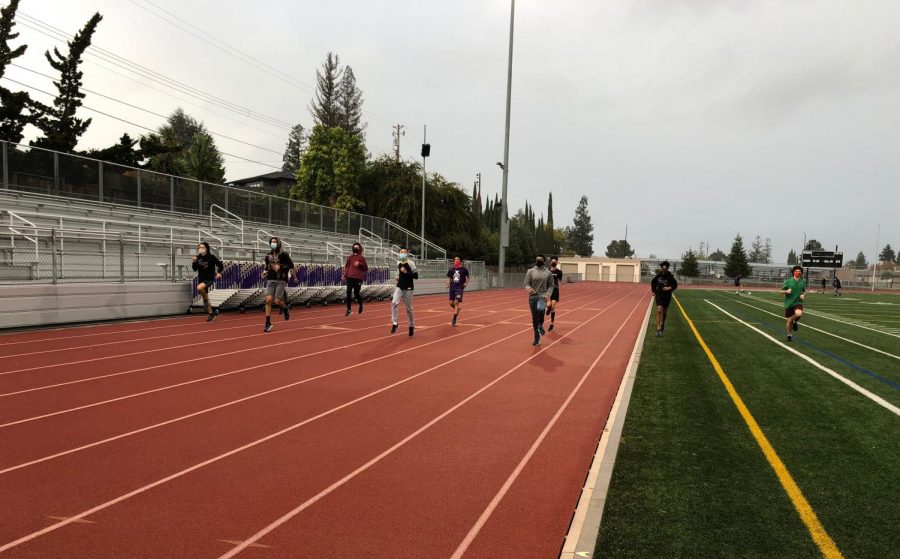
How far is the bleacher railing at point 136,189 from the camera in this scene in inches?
693

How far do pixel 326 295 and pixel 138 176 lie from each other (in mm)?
8863

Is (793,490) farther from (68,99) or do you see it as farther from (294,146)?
(294,146)

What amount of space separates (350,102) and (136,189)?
52847 millimetres

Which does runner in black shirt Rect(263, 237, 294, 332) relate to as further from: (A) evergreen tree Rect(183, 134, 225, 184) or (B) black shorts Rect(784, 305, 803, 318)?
(A) evergreen tree Rect(183, 134, 225, 184)

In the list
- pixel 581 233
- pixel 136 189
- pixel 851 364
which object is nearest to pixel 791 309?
pixel 851 364

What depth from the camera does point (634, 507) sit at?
11.7 ft

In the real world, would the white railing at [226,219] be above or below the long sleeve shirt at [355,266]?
above

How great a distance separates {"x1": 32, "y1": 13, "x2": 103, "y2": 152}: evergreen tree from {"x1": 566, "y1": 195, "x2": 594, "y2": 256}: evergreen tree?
122224 mm

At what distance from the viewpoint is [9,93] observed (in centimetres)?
3659

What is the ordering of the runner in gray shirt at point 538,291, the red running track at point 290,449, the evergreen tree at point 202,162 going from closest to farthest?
the red running track at point 290,449 < the runner in gray shirt at point 538,291 < the evergreen tree at point 202,162

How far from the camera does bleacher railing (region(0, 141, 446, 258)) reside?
57.7 ft

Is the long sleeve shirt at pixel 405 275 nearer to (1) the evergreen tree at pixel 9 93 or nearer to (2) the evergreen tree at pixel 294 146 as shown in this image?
(1) the evergreen tree at pixel 9 93

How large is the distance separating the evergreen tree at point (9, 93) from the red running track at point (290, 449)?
121 ft

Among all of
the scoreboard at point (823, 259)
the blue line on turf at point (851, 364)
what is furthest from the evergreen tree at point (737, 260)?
the blue line on turf at point (851, 364)
